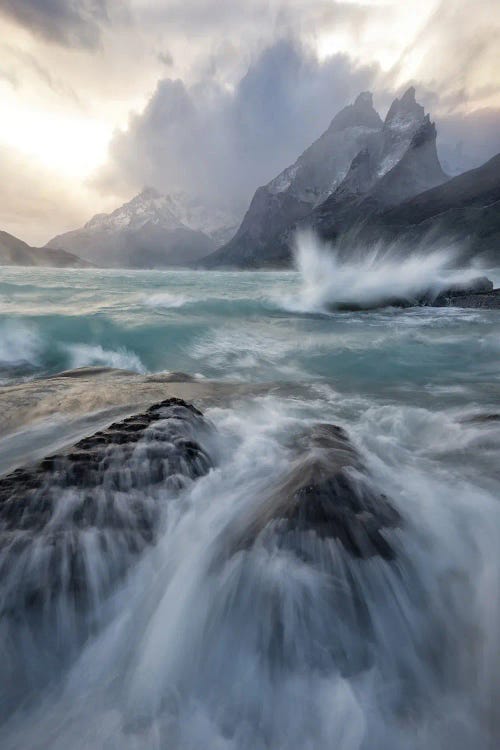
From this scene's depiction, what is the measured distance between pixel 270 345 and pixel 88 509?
9.91m

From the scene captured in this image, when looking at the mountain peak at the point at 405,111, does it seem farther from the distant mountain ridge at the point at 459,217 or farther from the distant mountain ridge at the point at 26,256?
the distant mountain ridge at the point at 26,256

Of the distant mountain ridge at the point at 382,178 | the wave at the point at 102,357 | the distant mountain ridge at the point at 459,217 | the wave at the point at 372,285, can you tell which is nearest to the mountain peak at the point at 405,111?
the distant mountain ridge at the point at 382,178

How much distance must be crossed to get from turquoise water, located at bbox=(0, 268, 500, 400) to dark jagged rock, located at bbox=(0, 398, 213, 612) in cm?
511

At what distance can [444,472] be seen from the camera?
4305 millimetres

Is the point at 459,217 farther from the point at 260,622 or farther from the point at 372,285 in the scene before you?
the point at 260,622

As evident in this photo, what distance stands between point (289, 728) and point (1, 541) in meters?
2.14

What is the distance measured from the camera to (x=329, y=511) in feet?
9.29

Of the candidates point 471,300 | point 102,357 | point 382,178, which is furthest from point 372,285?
point 382,178

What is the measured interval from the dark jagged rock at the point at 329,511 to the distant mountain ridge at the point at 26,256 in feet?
498

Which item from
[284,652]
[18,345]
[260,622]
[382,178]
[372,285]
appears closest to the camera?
[284,652]

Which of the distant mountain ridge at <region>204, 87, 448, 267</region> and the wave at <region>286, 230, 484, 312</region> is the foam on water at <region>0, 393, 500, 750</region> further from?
the distant mountain ridge at <region>204, 87, 448, 267</region>

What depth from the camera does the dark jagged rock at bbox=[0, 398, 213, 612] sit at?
102 inches

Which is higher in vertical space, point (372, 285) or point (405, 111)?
point (405, 111)

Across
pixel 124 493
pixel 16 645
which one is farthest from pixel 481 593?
pixel 16 645
